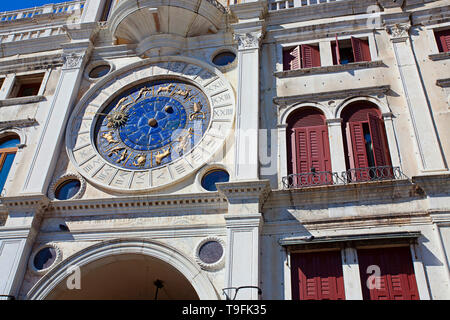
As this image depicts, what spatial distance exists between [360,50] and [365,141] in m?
3.33

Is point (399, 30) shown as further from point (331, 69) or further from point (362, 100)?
point (362, 100)

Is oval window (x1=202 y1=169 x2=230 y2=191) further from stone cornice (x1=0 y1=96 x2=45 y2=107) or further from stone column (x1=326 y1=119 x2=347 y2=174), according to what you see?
stone cornice (x1=0 y1=96 x2=45 y2=107)

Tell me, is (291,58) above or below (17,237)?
above

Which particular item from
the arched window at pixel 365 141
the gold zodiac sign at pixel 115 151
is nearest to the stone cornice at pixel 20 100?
the gold zodiac sign at pixel 115 151

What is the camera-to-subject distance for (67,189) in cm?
1416

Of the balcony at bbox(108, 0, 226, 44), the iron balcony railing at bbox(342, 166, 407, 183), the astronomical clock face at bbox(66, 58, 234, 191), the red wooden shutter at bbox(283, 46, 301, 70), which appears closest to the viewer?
the iron balcony railing at bbox(342, 166, 407, 183)

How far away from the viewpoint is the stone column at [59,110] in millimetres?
14078

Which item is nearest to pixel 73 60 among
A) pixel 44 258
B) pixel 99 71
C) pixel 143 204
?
pixel 99 71

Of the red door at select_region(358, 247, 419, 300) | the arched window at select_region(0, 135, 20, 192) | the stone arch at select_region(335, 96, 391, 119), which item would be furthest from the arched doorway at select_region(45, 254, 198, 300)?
the stone arch at select_region(335, 96, 391, 119)

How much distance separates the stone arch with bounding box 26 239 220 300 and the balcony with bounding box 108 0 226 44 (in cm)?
747

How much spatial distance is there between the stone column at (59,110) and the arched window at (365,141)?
27.3 ft

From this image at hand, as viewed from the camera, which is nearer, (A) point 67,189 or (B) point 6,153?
(A) point 67,189

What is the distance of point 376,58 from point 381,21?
150 cm

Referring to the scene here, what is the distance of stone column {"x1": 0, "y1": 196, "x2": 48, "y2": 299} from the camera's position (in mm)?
12227
